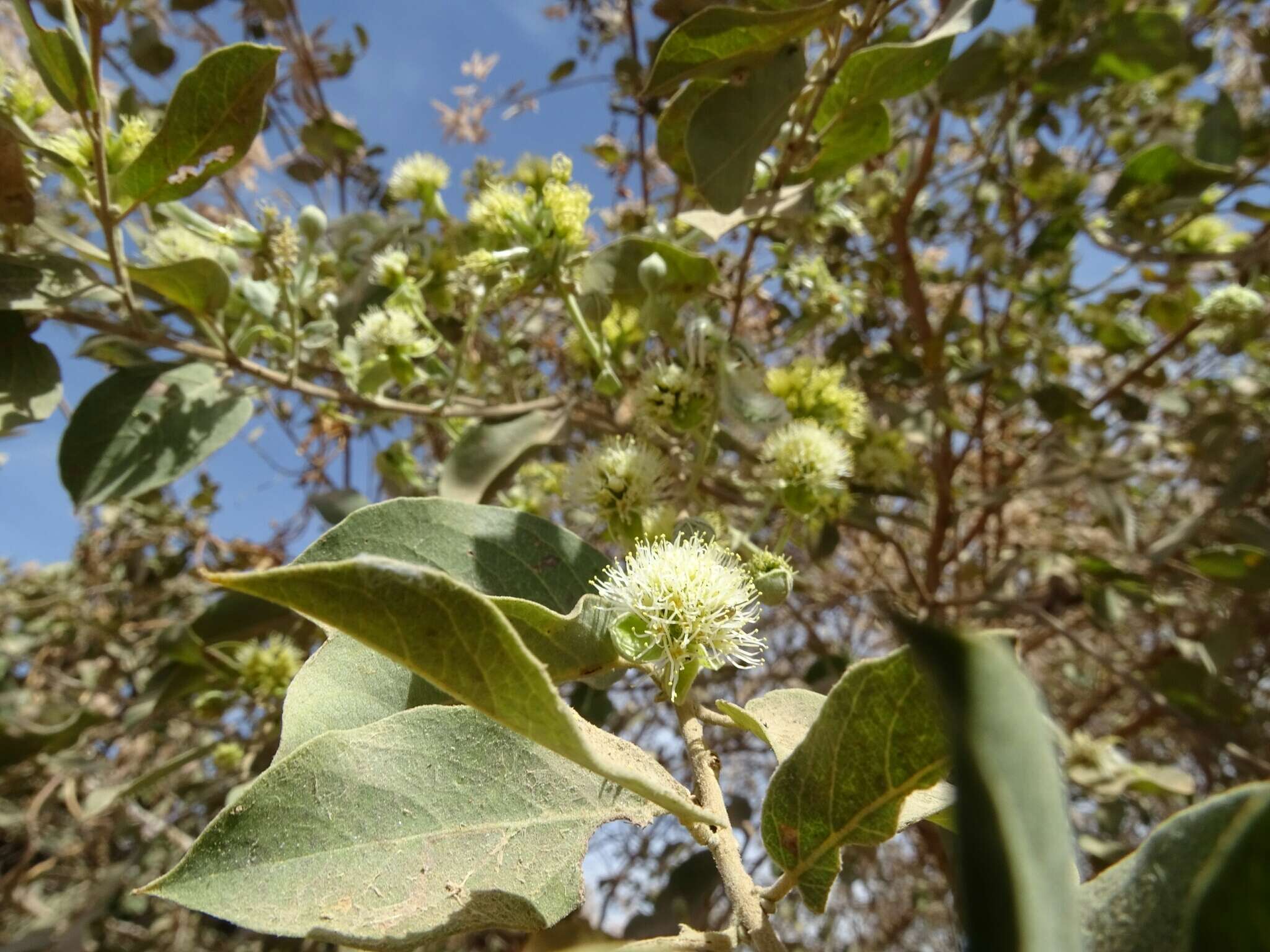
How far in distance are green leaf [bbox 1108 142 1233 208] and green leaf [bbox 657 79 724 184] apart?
51.6 inches

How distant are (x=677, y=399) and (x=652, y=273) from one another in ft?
0.64

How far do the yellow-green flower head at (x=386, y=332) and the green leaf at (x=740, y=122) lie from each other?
2.07 ft

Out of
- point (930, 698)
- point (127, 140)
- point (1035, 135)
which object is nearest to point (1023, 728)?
point (930, 698)

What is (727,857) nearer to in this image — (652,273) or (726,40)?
(652,273)

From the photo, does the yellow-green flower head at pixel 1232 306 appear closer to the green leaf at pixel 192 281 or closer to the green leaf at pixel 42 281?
the green leaf at pixel 192 281

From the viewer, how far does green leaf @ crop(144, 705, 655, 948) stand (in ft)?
1.93

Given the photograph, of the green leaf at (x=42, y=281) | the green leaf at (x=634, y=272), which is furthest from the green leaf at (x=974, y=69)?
the green leaf at (x=42, y=281)

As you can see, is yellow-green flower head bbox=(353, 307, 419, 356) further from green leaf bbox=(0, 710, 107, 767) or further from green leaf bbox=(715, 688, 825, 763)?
green leaf bbox=(0, 710, 107, 767)

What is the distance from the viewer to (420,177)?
6.00 ft

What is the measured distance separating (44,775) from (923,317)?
3398mm

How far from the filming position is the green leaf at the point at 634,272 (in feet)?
4.23

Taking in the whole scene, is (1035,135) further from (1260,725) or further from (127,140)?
(127,140)

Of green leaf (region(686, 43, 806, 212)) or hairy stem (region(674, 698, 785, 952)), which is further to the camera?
green leaf (region(686, 43, 806, 212))

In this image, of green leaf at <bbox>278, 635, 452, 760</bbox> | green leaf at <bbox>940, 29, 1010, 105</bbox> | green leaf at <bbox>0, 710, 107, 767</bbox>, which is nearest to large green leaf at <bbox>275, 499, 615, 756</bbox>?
green leaf at <bbox>278, 635, 452, 760</bbox>
